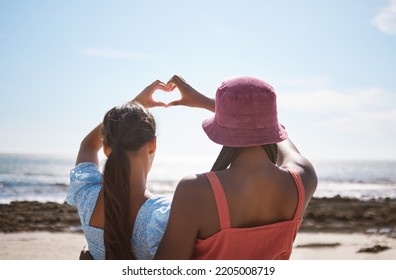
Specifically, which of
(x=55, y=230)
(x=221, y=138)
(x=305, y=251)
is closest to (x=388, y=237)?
(x=305, y=251)

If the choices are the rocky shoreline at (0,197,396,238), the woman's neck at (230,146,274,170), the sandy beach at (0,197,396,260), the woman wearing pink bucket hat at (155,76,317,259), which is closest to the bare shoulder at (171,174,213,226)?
the woman wearing pink bucket hat at (155,76,317,259)

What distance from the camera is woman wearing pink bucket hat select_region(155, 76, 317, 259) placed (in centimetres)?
170

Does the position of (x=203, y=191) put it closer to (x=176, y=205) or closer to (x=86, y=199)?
(x=176, y=205)

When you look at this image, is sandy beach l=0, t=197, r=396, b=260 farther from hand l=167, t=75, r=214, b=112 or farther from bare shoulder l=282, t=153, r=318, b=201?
bare shoulder l=282, t=153, r=318, b=201

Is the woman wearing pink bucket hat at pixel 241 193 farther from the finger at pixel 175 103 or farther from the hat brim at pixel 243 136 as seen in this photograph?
the finger at pixel 175 103

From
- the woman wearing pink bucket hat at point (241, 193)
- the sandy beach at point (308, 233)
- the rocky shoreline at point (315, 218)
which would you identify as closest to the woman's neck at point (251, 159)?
the woman wearing pink bucket hat at point (241, 193)

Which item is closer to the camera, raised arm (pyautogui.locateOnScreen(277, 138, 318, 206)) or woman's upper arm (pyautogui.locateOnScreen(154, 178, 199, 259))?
woman's upper arm (pyautogui.locateOnScreen(154, 178, 199, 259))

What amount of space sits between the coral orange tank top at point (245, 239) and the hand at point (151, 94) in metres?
0.85

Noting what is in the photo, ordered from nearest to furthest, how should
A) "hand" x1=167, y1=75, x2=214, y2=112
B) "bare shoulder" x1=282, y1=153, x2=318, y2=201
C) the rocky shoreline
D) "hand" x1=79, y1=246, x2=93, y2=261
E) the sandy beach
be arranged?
"bare shoulder" x1=282, y1=153, x2=318, y2=201
"hand" x1=79, y1=246, x2=93, y2=261
"hand" x1=167, y1=75, x2=214, y2=112
the sandy beach
the rocky shoreline

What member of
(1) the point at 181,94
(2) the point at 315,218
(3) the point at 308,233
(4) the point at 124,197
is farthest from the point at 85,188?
(2) the point at 315,218

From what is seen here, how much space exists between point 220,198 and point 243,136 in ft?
0.82

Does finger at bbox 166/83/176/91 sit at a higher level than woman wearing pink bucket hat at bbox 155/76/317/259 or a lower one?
higher

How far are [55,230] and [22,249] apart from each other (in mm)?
1524
